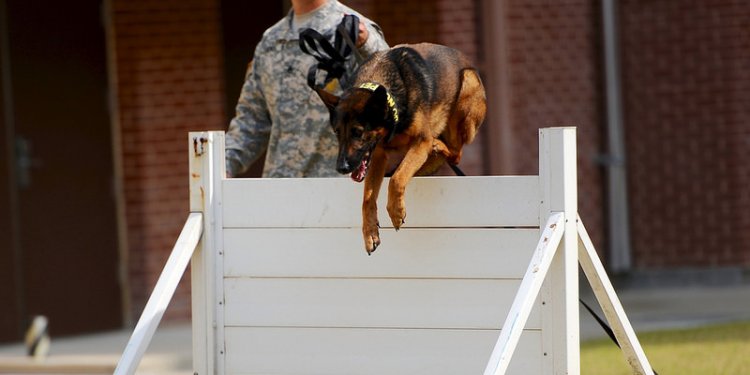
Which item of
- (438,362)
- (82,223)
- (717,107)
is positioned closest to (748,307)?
(717,107)

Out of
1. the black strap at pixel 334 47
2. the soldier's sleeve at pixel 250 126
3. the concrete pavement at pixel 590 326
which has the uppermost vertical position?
the black strap at pixel 334 47

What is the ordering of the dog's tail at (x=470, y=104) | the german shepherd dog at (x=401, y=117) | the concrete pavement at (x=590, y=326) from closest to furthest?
the german shepherd dog at (x=401, y=117), the dog's tail at (x=470, y=104), the concrete pavement at (x=590, y=326)

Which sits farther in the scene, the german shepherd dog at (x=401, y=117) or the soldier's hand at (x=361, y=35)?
the soldier's hand at (x=361, y=35)

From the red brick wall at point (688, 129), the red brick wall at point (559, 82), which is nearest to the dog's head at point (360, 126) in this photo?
the red brick wall at point (559, 82)

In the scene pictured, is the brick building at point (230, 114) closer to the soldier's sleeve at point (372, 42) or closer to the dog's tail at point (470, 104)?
the soldier's sleeve at point (372, 42)

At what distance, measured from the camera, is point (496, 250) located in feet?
15.7

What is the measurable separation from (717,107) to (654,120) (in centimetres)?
53

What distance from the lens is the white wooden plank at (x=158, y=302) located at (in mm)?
4852

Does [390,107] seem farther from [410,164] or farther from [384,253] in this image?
[384,253]

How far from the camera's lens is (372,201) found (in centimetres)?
472

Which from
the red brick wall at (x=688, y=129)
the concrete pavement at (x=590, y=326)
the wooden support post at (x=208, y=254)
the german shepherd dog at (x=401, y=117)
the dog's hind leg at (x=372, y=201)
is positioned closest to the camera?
the german shepherd dog at (x=401, y=117)

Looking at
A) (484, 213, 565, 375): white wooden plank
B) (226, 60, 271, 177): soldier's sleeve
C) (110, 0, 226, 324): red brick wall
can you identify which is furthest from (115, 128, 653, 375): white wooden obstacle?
(110, 0, 226, 324): red brick wall

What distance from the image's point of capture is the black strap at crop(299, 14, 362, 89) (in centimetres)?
529

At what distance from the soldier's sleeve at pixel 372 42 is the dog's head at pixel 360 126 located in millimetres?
977
